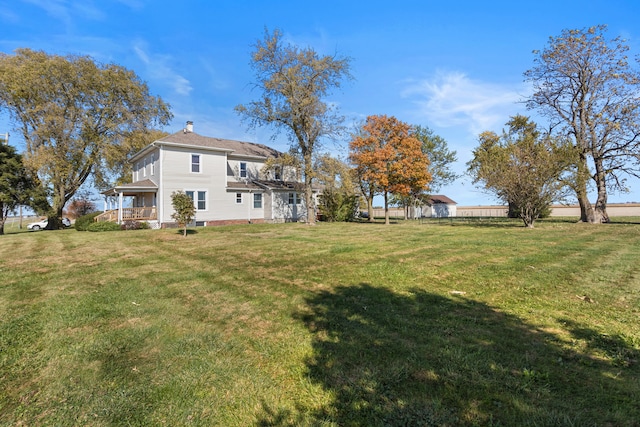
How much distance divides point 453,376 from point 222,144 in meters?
25.2

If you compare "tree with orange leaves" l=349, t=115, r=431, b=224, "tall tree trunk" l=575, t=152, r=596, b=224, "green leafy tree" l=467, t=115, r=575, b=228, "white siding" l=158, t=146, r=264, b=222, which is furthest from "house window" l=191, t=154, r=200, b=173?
"tall tree trunk" l=575, t=152, r=596, b=224

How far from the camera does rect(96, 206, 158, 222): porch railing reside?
2100cm

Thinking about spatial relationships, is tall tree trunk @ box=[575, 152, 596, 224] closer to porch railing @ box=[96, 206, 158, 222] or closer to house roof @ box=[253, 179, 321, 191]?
house roof @ box=[253, 179, 321, 191]

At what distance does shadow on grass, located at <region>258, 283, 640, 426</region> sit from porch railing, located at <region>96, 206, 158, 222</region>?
20892mm

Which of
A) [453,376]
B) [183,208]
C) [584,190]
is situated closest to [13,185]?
[183,208]

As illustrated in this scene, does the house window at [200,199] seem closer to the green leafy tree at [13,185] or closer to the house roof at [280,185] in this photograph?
the house roof at [280,185]

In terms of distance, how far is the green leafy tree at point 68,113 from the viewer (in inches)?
858

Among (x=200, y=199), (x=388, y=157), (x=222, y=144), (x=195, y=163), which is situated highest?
(x=222, y=144)

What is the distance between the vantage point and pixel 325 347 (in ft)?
10.9

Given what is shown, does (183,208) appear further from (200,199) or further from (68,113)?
(68,113)

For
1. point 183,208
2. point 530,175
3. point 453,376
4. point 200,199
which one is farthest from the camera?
point 200,199

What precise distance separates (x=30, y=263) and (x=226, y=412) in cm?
959

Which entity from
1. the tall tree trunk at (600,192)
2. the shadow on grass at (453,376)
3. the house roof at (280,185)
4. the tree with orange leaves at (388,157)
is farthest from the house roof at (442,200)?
the shadow on grass at (453,376)

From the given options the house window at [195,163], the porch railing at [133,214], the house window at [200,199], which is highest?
the house window at [195,163]
